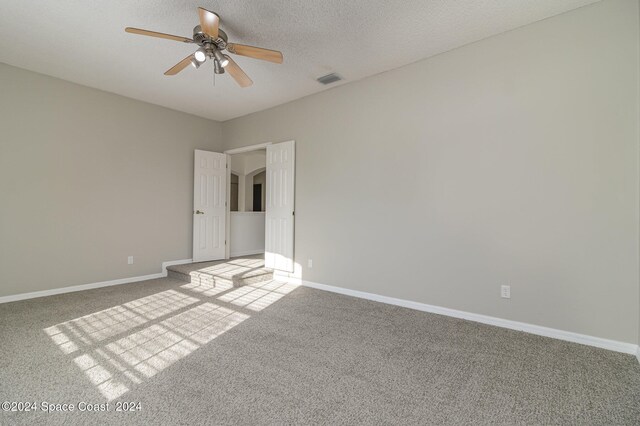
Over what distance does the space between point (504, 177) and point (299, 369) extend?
2.63m

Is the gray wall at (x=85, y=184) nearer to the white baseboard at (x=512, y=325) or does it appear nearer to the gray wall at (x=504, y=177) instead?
the gray wall at (x=504, y=177)

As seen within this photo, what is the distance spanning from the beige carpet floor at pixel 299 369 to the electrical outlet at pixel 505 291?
369 millimetres

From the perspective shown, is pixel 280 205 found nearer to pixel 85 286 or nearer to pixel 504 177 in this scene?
pixel 85 286

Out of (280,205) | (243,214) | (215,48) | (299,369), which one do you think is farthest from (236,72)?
(243,214)

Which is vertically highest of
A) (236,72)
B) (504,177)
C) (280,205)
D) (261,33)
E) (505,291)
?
(261,33)

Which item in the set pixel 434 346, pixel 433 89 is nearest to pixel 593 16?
pixel 433 89

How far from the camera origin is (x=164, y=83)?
408 cm

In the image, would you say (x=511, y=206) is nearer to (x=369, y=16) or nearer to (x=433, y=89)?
(x=433, y=89)

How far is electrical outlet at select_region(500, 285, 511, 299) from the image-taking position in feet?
9.51

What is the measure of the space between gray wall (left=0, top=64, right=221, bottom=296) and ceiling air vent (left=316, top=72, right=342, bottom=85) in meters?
2.85

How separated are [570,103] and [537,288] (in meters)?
1.71

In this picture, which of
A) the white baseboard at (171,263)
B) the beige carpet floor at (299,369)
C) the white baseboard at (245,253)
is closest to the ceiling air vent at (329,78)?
the beige carpet floor at (299,369)

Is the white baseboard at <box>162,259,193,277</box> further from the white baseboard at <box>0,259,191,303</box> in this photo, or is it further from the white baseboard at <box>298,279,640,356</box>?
the white baseboard at <box>298,279,640,356</box>

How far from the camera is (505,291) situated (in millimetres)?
2920
